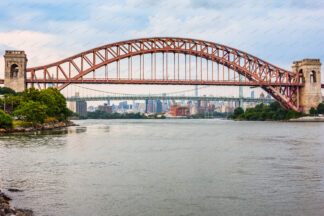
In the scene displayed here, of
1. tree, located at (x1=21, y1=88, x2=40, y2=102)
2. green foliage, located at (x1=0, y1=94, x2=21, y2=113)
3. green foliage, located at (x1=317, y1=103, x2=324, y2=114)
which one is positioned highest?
tree, located at (x1=21, y1=88, x2=40, y2=102)

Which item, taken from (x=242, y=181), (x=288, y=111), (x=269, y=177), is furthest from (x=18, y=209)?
(x=288, y=111)

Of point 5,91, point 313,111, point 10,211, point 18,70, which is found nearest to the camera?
point 10,211

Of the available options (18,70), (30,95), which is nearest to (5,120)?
(30,95)

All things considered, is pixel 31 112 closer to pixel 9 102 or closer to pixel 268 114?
pixel 9 102

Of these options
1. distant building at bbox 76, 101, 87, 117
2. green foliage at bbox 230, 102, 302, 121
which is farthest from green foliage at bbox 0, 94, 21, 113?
distant building at bbox 76, 101, 87, 117

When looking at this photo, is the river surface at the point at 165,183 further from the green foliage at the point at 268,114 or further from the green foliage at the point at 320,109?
the green foliage at the point at 268,114

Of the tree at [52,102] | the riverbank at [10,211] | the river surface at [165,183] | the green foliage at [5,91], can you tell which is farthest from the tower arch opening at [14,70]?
the riverbank at [10,211]

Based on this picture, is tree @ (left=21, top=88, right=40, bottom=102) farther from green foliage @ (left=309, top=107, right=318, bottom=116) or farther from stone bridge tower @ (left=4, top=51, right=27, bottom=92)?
green foliage @ (left=309, top=107, right=318, bottom=116)
